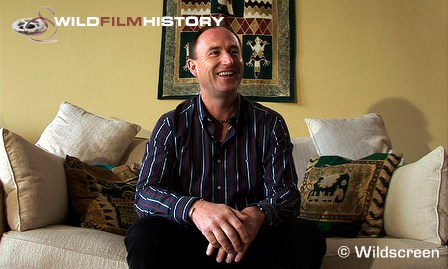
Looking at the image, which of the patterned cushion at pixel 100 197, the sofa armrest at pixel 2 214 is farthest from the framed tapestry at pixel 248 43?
the sofa armrest at pixel 2 214

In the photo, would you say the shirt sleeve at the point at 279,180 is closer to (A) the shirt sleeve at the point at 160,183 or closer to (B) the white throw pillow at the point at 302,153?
(A) the shirt sleeve at the point at 160,183

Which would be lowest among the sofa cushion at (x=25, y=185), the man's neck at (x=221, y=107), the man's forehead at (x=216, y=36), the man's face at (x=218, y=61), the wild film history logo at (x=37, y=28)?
the sofa cushion at (x=25, y=185)

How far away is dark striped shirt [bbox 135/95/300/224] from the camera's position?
1.61 meters

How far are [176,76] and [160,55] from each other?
0.52 feet

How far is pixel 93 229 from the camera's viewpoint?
178 centimetres

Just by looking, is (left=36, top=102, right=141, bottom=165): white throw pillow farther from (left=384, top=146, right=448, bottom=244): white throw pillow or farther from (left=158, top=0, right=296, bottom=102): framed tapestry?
(left=384, top=146, right=448, bottom=244): white throw pillow

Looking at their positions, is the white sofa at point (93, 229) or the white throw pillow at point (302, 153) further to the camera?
the white throw pillow at point (302, 153)

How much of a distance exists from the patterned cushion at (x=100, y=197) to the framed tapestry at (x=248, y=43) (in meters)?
0.99

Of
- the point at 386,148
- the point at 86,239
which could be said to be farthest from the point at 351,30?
the point at 86,239

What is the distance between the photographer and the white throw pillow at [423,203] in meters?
1.80

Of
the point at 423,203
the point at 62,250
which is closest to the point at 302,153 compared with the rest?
the point at 423,203

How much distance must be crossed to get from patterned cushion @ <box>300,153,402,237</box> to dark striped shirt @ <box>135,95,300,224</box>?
1.51 ft

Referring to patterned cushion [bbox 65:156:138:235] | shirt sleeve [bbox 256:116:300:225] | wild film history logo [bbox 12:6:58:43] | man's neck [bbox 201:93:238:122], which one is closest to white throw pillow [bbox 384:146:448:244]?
shirt sleeve [bbox 256:116:300:225]

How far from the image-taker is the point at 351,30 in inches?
120
